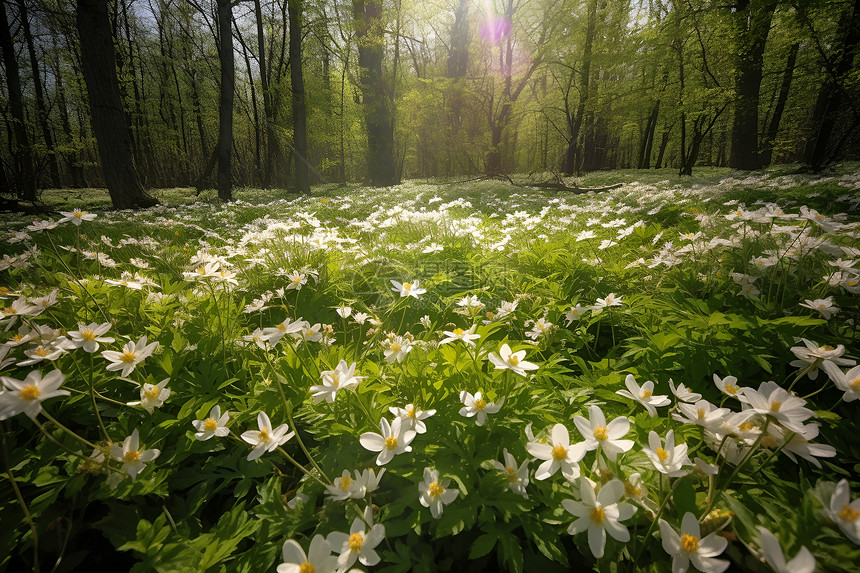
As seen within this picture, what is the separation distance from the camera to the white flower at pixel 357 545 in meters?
0.86

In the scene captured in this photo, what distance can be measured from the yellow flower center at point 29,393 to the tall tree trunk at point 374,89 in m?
16.0

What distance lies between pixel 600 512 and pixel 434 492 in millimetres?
466

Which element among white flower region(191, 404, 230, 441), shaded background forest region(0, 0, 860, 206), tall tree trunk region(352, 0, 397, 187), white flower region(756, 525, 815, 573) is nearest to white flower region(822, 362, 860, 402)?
white flower region(756, 525, 815, 573)

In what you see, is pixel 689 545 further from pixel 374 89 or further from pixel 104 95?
pixel 374 89

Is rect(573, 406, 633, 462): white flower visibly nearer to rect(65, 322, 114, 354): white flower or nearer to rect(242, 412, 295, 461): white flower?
rect(242, 412, 295, 461): white flower

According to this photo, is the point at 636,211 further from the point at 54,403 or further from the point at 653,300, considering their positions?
the point at 54,403

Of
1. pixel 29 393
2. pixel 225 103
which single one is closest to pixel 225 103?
pixel 225 103

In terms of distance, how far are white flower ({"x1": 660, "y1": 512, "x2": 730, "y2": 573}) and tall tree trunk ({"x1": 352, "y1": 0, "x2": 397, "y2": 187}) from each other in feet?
54.0

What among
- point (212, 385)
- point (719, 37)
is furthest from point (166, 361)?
point (719, 37)

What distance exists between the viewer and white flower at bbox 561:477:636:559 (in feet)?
2.80

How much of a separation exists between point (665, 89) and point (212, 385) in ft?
73.5

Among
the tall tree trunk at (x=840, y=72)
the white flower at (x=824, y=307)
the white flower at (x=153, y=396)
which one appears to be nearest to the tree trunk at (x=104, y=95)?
the white flower at (x=153, y=396)

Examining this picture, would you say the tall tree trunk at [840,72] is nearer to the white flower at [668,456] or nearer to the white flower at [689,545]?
the white flower at [668,456]

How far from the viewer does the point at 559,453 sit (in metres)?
0.98
